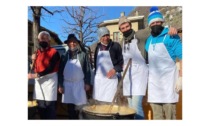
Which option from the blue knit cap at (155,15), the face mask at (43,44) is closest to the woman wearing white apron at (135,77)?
the blue knit cap at (155,15)

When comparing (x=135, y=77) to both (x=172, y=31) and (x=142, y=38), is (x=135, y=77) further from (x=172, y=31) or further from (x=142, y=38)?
(x=172, y=31)

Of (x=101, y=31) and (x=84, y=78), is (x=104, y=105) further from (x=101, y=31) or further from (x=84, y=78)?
(x=101, y=31)

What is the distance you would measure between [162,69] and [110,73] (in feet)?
2.65

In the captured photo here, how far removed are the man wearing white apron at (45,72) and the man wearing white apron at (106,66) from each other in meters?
0.66

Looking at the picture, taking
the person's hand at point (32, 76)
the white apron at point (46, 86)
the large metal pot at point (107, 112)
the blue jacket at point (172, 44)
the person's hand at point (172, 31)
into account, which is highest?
the person's hand at point (172, 31)

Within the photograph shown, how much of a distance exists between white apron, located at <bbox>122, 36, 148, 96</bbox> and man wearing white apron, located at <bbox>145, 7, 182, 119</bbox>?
0.11 metres

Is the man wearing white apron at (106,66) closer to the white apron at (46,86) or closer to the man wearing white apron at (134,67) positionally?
the man wearing white apron at (134,67)

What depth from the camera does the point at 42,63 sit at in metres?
4.88

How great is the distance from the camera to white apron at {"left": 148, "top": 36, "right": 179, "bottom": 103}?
4719 mm

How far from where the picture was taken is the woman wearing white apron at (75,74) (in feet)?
16.0

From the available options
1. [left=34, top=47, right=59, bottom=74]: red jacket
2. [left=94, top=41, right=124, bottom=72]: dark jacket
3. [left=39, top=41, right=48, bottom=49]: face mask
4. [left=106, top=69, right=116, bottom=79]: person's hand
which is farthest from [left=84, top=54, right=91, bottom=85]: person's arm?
[left=39, top=41, right=48, bottom=49]: face mask

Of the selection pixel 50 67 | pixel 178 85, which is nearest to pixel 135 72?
pixel 178 85

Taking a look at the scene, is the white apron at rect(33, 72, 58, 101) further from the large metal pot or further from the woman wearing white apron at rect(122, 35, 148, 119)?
the woman wearing white apron at rect(122, 35, 148, 119)

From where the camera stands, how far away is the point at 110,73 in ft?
16.0
